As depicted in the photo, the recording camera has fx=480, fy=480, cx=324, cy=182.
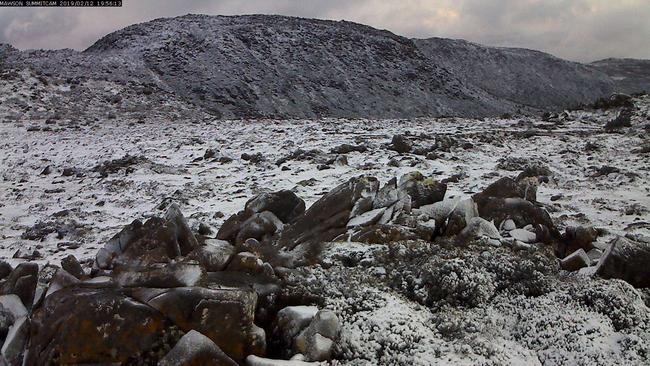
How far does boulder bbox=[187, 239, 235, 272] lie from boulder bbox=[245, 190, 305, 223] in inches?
71.5

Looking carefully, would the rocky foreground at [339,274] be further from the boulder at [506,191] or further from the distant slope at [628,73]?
the distant slope at [628,73]

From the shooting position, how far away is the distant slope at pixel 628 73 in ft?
200

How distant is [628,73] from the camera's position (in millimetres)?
74562

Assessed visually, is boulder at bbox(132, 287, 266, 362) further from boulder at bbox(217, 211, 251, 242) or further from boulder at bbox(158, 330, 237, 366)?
boulder at bbox(217, 211, 251, 242)

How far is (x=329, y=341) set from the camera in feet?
12.9

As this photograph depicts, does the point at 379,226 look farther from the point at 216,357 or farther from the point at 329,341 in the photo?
the point at 216,357

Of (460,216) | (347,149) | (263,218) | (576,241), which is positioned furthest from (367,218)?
(347,149)

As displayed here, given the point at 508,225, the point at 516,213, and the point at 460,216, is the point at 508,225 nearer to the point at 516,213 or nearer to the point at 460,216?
the point at 516,213

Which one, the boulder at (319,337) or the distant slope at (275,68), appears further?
the distant slope at (275,68)

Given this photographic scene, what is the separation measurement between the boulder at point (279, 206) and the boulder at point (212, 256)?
5.96 ft

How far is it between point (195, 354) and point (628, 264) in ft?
13.8

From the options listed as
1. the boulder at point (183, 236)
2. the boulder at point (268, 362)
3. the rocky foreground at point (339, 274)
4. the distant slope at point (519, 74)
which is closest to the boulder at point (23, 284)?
the rocky foreground at point (339, 274)

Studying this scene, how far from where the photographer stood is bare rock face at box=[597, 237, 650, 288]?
4.79m

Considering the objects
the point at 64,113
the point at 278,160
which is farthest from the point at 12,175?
the point at 64,113
